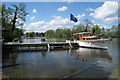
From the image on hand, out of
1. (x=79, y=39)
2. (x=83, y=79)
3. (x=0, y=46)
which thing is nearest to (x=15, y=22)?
(x=0, y=46)

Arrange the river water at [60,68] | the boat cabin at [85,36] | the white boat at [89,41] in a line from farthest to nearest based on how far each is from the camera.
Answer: the boat cabin at [85,36]
the white boat at [89,41]
the river water at [60,68]

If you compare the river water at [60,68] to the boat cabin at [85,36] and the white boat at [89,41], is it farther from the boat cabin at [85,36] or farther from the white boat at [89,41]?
the boat cabin at [85,36]

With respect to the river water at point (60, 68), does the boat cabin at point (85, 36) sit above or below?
above

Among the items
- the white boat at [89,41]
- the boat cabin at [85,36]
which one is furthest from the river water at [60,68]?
the boat cabin at [85,36]

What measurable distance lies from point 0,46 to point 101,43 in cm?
2712

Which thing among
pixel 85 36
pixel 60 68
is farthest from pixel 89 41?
pixel 60 68

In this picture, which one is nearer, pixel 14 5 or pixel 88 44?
pixel 88 44

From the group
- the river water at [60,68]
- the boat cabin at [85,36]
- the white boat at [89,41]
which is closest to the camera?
the river water at [60,68]

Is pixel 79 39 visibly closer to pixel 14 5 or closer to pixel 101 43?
pixel 101 43

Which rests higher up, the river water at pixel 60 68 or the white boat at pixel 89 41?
the white boat at pixel 89 41

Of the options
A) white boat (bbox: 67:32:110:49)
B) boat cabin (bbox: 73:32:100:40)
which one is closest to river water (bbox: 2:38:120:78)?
white boat (bbox: 67:32:110:49)

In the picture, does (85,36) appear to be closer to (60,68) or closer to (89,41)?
(89,41)

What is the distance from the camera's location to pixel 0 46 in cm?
2405

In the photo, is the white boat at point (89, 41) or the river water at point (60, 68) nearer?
the river water at point (60, 68)
